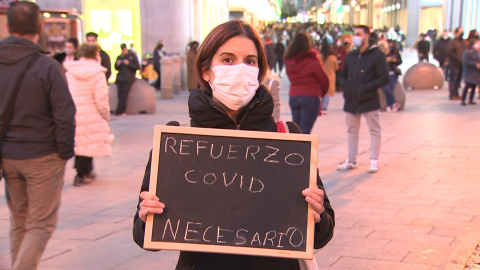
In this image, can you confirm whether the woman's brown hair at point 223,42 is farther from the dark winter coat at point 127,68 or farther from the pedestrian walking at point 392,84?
the dark winter coat at point 127,68

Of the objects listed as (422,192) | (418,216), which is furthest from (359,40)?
(418,216)

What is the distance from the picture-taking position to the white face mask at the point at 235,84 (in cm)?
254

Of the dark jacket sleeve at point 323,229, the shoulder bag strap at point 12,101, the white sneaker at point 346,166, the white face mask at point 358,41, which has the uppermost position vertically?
the white face mask at point 358,41

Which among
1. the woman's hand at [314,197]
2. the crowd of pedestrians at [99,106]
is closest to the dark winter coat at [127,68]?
the crowd of pedestrians at [99,106]

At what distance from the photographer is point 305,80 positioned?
29.5 feet

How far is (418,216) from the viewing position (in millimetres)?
6492

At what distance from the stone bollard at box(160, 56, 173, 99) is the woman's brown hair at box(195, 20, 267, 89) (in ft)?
54.5

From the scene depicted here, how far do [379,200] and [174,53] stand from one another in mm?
16698

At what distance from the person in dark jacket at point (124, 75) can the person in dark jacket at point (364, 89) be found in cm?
754

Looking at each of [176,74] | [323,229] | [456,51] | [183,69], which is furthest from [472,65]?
[323,229]

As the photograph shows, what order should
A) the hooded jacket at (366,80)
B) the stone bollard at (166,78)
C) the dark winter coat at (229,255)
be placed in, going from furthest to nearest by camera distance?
the stone bollard at (166,78) < the hooded jacket at (366,80) < the dark winter coat at (229,255)

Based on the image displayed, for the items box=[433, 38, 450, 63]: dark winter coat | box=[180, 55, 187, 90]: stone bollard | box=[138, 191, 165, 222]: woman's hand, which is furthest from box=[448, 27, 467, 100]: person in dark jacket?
box=[138, 191, 165, 222]: woman's hand

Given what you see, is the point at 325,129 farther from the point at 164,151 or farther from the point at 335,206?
the point at 164,151

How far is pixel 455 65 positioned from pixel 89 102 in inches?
476
